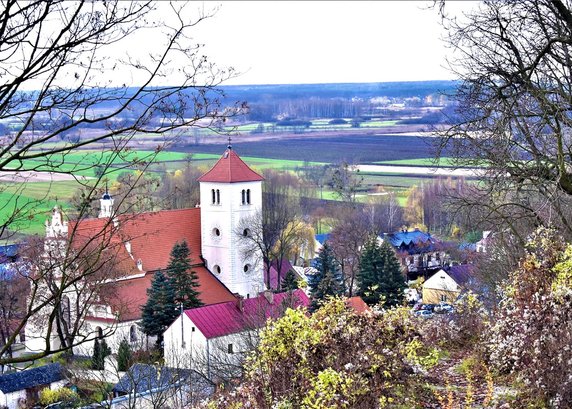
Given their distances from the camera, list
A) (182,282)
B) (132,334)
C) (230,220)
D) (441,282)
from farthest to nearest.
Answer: (441,282)
(230,220)
(132,334)
(182,282)

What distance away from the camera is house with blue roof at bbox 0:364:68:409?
2533 centimetres

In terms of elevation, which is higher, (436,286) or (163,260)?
(163,260)

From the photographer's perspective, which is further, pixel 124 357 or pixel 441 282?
pixel 441 282

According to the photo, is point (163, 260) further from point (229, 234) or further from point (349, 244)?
point (349, 244)

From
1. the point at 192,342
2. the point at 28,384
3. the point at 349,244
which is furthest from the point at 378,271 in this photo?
the point at 28,384

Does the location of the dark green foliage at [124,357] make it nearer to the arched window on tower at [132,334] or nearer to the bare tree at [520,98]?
the arched window on tower at [132,334]

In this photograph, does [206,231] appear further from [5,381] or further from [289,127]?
[289,127]

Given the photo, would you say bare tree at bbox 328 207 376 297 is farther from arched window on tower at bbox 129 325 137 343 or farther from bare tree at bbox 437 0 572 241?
bare tree at bbox 437 0 572 241

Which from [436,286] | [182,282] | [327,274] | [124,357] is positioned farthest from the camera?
[436,286]

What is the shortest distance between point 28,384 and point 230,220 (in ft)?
50.9

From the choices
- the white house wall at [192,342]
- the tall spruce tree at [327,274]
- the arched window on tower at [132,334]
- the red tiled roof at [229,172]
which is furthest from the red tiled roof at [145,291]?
the red tiled roof at [229,172]

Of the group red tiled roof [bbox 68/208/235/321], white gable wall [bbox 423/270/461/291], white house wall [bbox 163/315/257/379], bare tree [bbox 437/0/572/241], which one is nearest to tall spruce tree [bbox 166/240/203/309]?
red tiled roof [bbox 68/208/235/321]

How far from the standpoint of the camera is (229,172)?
130 feet

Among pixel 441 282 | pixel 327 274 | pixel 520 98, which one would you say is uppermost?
pixel 520 98
